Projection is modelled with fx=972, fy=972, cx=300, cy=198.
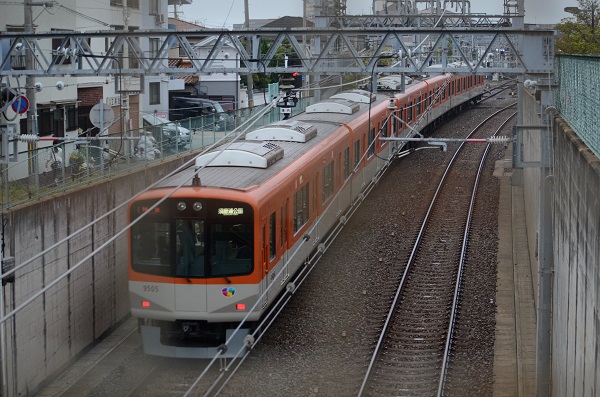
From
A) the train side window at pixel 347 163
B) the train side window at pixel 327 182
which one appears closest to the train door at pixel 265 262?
the train side window at pixel 327 182

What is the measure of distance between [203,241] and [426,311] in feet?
12.0

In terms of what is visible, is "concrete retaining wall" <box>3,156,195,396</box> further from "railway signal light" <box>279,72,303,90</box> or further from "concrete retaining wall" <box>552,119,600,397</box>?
"concrete retaining wall" <box>552,119,600,397</box>

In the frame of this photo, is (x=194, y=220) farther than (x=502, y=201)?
No

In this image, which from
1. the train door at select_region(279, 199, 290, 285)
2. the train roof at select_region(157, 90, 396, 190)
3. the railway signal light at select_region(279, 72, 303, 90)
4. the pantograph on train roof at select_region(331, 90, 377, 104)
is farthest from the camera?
the pantograph on train roof at select_region(331, 90, 377, 104)

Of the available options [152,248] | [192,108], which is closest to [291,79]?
[192,108]

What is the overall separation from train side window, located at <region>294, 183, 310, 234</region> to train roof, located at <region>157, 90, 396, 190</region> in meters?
0.42

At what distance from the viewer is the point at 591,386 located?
18.9 ft

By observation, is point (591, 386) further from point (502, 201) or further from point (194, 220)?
point (502, 201)

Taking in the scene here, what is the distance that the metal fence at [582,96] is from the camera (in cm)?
703

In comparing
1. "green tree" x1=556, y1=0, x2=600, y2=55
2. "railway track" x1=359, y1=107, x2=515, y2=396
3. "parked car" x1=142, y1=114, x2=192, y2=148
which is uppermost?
"green tree" x1=556, y1=0, x2=600, y2=55

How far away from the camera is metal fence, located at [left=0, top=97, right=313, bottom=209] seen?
1003 centimetres

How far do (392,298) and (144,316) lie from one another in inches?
150

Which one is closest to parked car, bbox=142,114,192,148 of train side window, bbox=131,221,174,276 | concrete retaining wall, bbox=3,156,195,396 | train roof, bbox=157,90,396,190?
train roof, bbox=157,90,396,190

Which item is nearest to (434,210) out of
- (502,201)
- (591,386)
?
(502,201)
